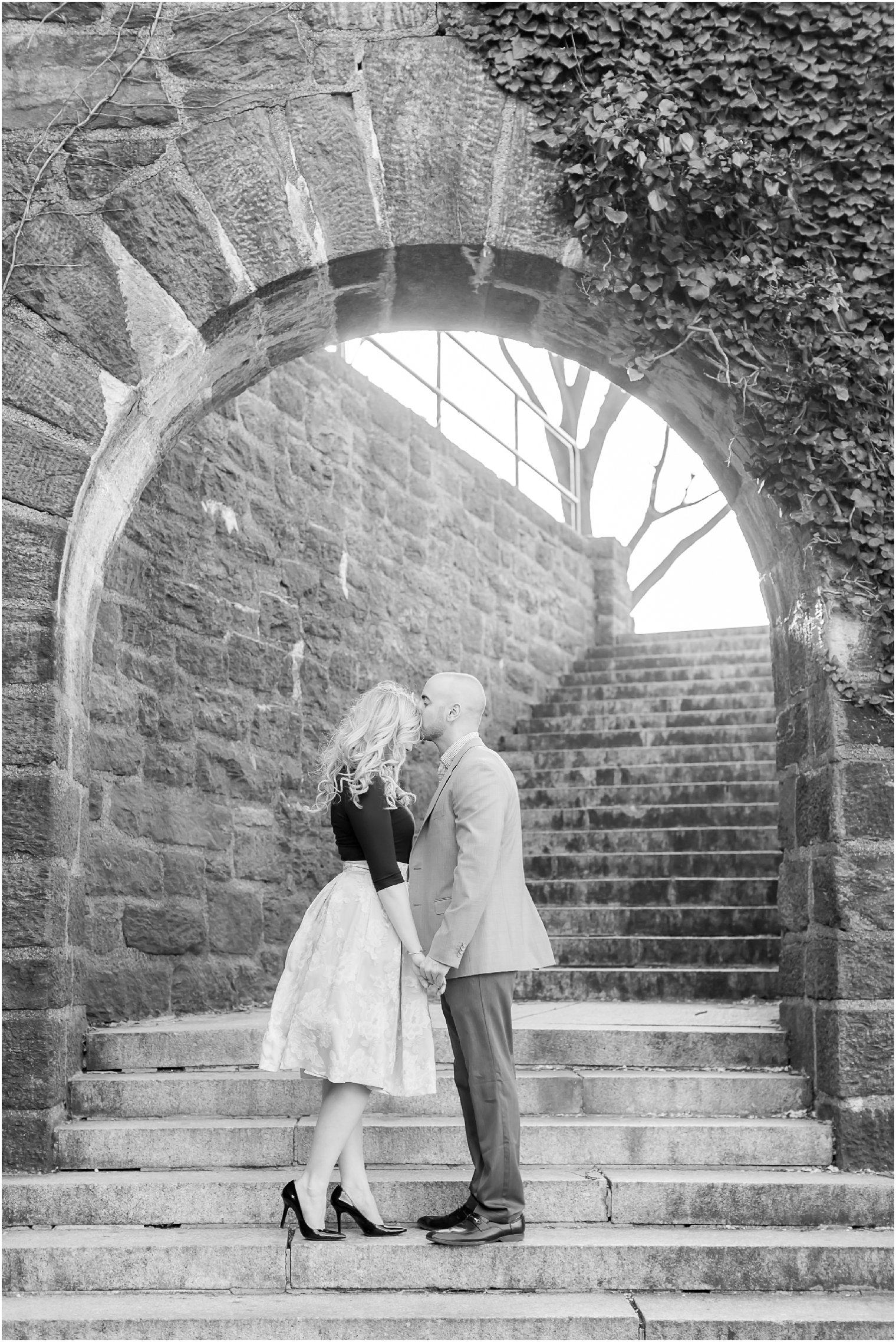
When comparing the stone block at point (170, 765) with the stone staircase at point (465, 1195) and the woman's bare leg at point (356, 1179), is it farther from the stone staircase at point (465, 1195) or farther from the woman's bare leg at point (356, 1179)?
the woman's bare leg at point (356, 1179)

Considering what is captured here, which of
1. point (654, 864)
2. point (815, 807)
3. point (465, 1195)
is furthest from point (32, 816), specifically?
point (654, 864)

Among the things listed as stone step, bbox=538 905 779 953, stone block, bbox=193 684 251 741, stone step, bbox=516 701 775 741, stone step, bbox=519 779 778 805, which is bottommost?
stone step, bbox=538 905 779 953

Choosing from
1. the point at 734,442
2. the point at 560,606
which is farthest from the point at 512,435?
the point at 734,442

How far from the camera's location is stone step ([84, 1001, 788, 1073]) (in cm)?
439

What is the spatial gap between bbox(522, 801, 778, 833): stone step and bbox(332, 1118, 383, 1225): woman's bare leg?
4001mm

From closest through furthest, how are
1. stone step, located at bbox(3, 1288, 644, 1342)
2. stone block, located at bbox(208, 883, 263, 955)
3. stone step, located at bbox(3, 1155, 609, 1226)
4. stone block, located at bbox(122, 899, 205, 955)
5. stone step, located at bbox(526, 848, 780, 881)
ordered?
stone step, located at bbox(3, 1288, 644, 1342), stone step, located at bbox(3, 1155, 609, 1226), stone block, located at bbox(122, 899, 205, 955), stone block, located at bbox(208, 883, 263, 955), stone step, located at bbox(526, 848, 780, 881)

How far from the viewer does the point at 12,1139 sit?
3.84m

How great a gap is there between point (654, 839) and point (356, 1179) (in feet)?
13.3

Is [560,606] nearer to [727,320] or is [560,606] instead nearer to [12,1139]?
[727,320]

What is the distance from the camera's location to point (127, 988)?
16.9 feet

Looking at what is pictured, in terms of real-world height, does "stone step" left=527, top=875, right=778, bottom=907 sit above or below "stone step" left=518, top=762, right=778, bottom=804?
below

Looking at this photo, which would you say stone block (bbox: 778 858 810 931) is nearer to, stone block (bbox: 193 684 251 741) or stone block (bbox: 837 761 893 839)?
stone block (bbox: 837 761 893 839)

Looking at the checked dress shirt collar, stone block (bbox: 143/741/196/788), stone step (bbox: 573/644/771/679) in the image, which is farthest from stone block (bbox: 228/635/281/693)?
stone step (bbox: 573/644/771/679)

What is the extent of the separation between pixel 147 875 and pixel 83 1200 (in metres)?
1.84
